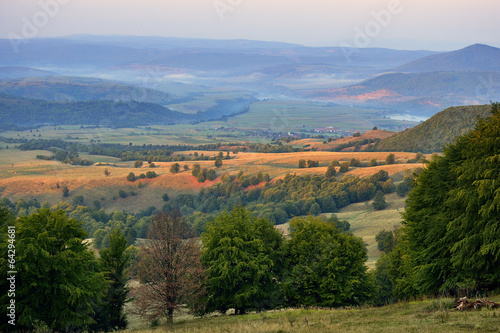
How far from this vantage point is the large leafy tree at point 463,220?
2709cm

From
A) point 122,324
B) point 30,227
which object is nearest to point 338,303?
point 122,324

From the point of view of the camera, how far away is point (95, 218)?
121125mm

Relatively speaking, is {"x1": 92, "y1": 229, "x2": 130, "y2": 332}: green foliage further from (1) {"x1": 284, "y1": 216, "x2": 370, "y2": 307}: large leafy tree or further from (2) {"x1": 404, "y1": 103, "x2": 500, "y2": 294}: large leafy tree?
(2) {"x1": 404, "y1": 103, "x2": 500, "y2": 294}: large leafy tree

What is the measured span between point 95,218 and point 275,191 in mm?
47971

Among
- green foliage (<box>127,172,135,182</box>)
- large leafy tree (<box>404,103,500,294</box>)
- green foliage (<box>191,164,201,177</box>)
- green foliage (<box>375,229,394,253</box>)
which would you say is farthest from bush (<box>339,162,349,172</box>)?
large leafy tree (<box>404,103,500,294</box>)

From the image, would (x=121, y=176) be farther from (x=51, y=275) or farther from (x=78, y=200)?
(x=51, y=275)

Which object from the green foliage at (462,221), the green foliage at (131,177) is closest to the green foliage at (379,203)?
the green foliage at (462,221)

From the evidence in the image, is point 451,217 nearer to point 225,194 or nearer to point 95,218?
point 95,218

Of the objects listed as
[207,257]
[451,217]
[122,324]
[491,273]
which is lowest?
[122,324]

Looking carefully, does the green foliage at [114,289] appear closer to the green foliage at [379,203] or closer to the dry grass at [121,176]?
the green foliage at [379,203]

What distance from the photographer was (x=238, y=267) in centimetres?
3534

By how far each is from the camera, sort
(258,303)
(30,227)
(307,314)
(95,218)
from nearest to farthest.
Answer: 1. (307,314)
2. (30,227)
3. (258,303)
4. (95,218)

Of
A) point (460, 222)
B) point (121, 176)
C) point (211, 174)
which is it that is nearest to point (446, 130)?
point (211, 174)

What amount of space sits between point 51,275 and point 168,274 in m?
7.52
